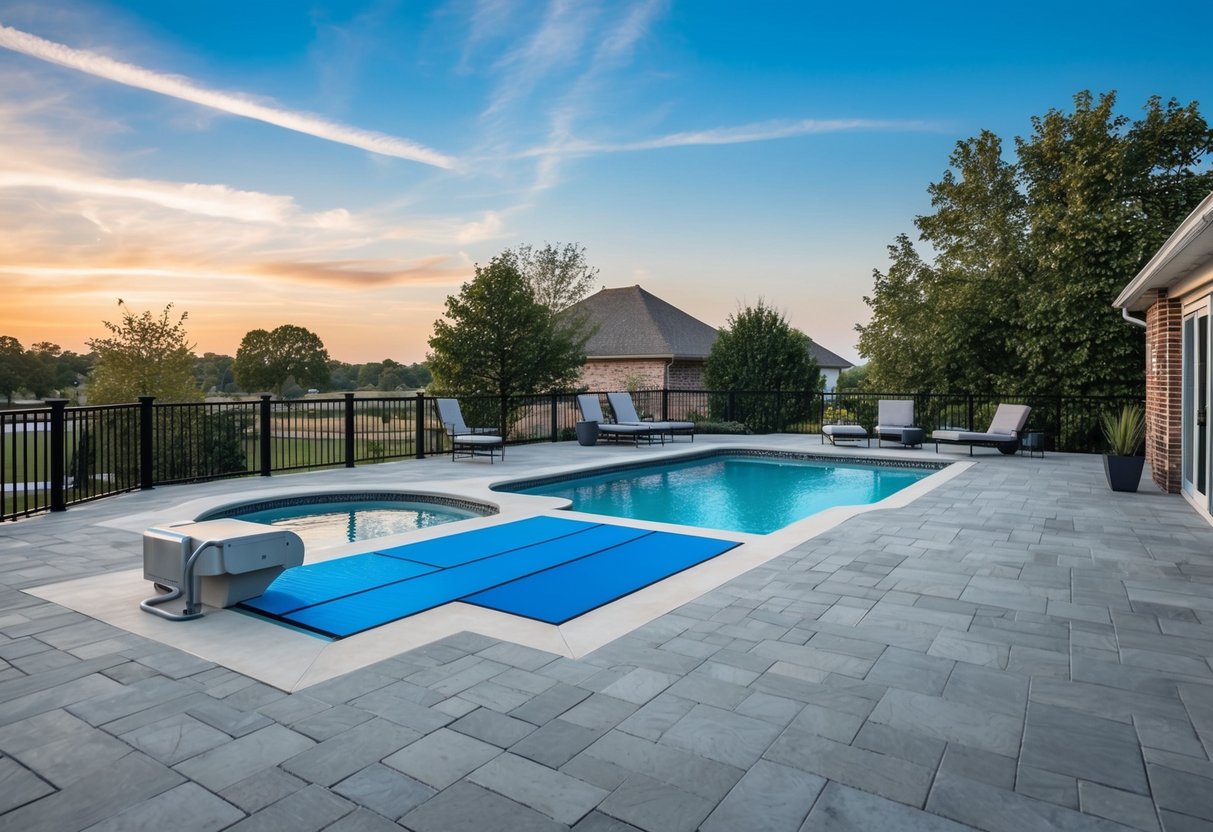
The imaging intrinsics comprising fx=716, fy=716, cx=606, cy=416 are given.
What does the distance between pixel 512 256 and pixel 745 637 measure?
25.7 meters

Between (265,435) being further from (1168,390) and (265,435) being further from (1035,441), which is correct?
(1035,441)

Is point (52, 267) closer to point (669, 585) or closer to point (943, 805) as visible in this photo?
point (669, 585)

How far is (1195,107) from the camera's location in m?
15.6

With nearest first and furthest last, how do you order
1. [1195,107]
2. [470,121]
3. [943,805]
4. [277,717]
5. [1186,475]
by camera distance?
[943,805]
[277,717]
[1186,475]
[470,121]
[1195,107]

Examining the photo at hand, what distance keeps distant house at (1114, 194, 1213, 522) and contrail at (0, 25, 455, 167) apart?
11.5 m

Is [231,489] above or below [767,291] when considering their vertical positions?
below

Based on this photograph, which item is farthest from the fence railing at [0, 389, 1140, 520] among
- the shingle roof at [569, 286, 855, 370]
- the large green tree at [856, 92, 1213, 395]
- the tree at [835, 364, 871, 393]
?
the tree at [835, 364, 871, 393]

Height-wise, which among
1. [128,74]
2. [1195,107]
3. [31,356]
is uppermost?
[1195,107]

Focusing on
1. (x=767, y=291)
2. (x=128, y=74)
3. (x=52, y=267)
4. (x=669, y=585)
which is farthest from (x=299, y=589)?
(x=767, y=291)

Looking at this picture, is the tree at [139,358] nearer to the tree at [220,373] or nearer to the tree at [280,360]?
the tree at [220,373]

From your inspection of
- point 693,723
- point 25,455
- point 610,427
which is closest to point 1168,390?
point 693,723

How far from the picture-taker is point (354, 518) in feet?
24.9

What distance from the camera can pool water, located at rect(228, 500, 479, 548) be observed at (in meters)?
6.86

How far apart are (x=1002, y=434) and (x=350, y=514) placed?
33.7ft
